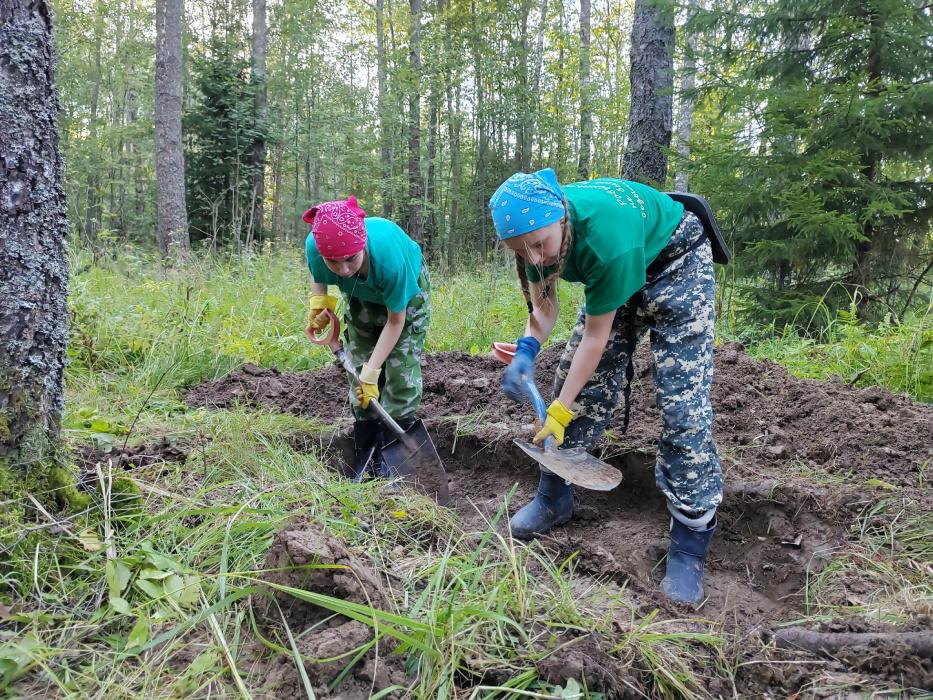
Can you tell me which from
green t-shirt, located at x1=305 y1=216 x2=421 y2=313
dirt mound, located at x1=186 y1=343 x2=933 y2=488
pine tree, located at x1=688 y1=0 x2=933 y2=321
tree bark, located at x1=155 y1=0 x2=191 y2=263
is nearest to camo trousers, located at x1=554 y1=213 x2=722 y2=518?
dirt mound, located at x1=186 y1=343 x2=933 y2=488

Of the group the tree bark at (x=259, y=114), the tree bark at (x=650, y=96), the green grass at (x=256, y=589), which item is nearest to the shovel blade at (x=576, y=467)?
the green grass at (x=256, y=589)

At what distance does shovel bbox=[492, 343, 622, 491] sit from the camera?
2035 millimetres

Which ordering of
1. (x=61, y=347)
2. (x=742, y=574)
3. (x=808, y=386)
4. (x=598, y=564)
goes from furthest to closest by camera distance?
(x=808, y=386)
(x=742, y=574)
(x=598, y=564)
(x=61, y=347)

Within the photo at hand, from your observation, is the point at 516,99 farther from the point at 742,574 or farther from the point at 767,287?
the point at 742,574

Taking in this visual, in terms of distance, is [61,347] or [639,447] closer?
[61,347]

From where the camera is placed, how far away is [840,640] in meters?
1.52

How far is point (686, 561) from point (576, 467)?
0.51 m

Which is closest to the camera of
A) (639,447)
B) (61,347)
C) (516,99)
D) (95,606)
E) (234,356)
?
(95,606)

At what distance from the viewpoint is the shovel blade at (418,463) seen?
9.11 feet


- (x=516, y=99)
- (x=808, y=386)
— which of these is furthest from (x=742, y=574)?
(x=516, y=99)

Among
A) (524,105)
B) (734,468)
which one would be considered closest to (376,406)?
(734,468)

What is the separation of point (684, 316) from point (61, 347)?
6.57 ft

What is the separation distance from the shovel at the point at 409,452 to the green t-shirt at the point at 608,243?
1.31 meters

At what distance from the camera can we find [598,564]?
2.02 metres
